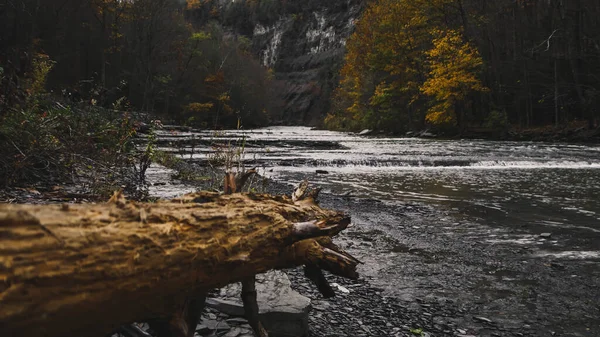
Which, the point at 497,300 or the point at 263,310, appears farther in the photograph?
the point at 497,300

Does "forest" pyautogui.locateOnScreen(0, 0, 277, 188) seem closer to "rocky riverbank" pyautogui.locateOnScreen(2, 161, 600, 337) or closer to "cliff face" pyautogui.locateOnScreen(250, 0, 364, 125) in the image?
"rocky riverbank" pyautogui.locateOnScreen(2, 161, 600, 337)

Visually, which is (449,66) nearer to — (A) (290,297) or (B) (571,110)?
(B) (571,110)

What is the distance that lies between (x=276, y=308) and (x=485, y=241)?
3.29 m

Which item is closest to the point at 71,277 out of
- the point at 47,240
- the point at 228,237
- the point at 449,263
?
the point at 47,240

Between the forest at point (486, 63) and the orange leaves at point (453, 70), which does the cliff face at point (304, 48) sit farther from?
the orange leaves at point (453, 70)

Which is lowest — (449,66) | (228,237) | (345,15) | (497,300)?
(497,300)

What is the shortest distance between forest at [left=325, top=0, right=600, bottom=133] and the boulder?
70.4 feet

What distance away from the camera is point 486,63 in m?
26.0

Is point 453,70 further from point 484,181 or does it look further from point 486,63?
point 484,181

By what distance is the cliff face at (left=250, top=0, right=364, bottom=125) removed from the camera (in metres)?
86.1

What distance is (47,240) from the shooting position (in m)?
1.28

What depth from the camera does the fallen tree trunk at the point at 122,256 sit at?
1.22 metres

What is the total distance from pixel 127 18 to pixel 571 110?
1296 inches

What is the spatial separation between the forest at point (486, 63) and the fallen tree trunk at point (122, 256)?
72.0ft
